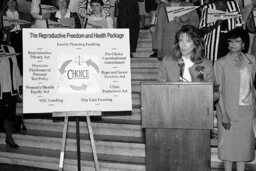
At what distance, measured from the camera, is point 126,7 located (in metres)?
7.23

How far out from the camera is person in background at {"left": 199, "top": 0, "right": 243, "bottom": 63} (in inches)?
210

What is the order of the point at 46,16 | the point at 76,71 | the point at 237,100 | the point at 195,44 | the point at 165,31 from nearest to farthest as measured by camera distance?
the point at 195,44 < the point at 76,71 < the point at 237,100 < the point at 46,16 < the point at 165,31

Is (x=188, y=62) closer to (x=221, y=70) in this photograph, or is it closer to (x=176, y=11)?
(x=221, y=70)

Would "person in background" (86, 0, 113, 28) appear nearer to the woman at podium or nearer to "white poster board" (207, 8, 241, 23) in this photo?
"white poster board" (207, 8, 241, 23)

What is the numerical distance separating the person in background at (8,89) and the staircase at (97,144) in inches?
10.8

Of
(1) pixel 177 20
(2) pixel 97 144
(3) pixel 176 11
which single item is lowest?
(2) pixel 97 144

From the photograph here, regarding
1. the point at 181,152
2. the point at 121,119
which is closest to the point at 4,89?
the point at 121,119

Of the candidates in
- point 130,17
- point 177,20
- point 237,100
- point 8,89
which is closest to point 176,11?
point 177,20

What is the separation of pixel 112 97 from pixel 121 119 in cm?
228

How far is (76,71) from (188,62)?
1.00m

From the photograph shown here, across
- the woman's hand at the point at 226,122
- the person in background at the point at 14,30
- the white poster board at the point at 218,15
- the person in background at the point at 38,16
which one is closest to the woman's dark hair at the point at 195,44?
the woman's hand at the point at 226,122

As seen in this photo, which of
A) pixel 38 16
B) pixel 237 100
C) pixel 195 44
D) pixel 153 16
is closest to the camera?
pixel 195 44

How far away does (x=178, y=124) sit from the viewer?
287cm

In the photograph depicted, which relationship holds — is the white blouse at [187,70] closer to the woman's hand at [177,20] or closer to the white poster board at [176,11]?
the white poster board at [176,11]
